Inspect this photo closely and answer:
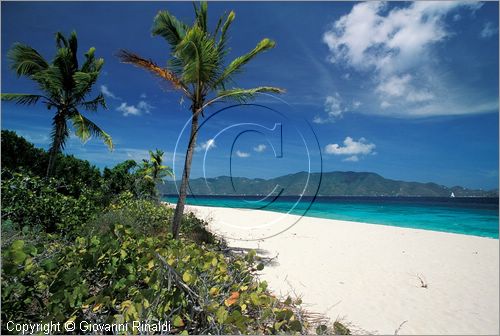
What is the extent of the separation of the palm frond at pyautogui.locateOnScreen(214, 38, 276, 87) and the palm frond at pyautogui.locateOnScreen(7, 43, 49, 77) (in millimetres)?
8868

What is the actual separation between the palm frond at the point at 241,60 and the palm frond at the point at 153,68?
3.61ft

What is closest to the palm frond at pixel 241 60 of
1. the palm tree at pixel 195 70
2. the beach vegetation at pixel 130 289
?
the palm tree at pixel 195 70

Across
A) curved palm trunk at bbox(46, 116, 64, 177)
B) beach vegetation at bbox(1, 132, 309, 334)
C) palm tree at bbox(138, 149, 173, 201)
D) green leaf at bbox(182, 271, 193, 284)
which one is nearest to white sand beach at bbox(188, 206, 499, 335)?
beach vegetation at bbox(1, 132, 309, 334)

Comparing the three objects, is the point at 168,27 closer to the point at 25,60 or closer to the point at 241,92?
the point at 241,92

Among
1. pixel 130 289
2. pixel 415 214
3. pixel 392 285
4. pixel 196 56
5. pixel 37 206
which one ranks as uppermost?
pixel 196 56

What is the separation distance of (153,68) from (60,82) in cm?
683

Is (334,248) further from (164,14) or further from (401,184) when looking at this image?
(401,184)

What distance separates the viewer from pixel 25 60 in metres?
11.7

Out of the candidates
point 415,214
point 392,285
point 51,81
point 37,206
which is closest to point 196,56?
point 37,206

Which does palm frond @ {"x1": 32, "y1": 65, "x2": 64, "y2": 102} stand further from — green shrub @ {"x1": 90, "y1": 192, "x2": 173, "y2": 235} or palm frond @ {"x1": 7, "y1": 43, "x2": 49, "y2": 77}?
green shrub @ {"x1": 90, "y1": 192, "x2": 173, "y2": 235}

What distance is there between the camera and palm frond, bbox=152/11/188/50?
8.11 meters

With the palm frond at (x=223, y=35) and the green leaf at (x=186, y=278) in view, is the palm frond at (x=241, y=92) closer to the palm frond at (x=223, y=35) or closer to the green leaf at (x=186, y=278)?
the palm frond at (x=223, y=35)

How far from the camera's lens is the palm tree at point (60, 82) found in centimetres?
1173

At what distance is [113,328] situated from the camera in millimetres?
1816
